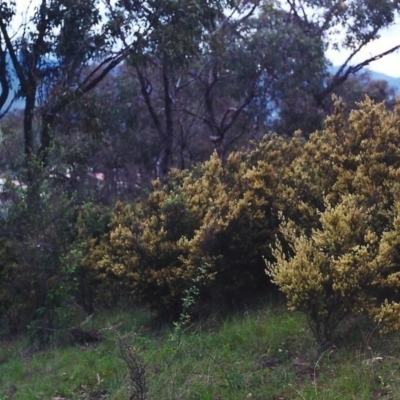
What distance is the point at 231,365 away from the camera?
588 cm

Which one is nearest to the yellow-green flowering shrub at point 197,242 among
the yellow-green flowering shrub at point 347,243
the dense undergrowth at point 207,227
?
the dense undergrowth at point 207,227

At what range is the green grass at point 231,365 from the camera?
5246 millimetres

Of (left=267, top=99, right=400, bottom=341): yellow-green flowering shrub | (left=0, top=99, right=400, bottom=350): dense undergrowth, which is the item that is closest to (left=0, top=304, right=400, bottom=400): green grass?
(left=267, top=99, right=400, bottom=341): yellow-green flowering shrub

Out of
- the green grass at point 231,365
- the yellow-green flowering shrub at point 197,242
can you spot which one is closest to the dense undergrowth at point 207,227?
the yellow-green flowering shrub at point 197,242

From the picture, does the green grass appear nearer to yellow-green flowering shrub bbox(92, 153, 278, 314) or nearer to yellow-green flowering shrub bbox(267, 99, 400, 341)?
yellow-green flowering shrub bbox(267, 99, 400, 341)

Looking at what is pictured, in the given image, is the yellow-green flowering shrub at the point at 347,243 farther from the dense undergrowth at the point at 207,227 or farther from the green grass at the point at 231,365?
the green grass at the point at 231,365

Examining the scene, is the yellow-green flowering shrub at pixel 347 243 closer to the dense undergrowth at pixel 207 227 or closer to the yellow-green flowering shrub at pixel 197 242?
the dense undergrowth at pixel 207 227

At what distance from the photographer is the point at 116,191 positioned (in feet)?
66.6

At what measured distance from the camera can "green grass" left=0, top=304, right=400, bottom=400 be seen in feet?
17.2

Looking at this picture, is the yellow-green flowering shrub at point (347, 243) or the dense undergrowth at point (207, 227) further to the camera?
the dense undergrowth at point (207, 227)

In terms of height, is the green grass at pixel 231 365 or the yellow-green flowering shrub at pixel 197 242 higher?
the yellow-green flowering shrub at pixel 197 242

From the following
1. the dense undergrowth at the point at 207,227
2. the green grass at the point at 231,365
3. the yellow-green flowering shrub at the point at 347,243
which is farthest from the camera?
the dense undergrowth at the point at 207,227

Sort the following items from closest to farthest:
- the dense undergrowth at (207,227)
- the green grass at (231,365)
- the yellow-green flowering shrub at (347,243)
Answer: the green grass at (231,365)
the yellow-green flowering shrub at (347,243)
the dense undergrowth at (207,227)

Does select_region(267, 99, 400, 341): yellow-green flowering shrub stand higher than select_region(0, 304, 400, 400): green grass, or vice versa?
select_region(267, 99, 400, 341): yellow-green flowering shrub
